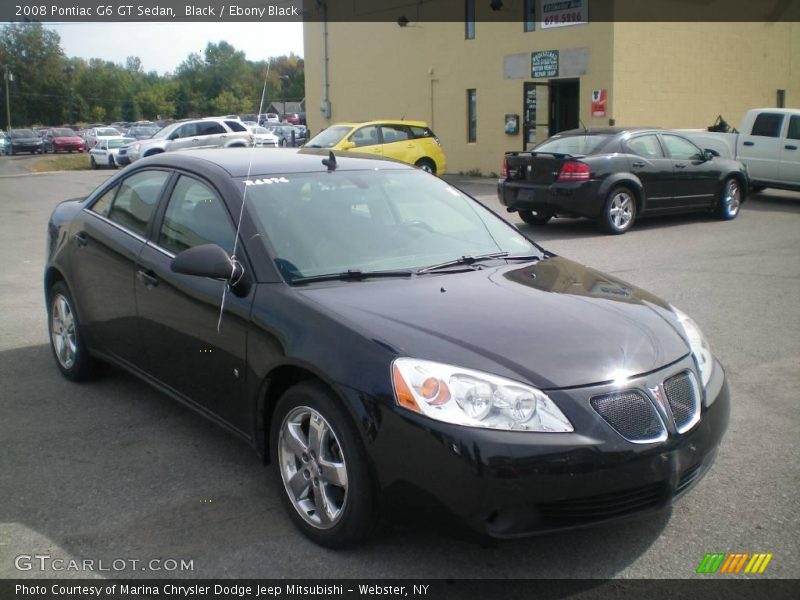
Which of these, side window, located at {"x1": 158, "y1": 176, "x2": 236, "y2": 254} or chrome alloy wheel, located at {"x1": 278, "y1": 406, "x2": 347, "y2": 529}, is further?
side window, located at {"x1": 158, "y1": 176, "x2": 236, "y2": 254}

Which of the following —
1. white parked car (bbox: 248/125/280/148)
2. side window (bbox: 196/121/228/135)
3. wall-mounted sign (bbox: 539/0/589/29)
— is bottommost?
white parked car (bbox: 248/125/280/148)

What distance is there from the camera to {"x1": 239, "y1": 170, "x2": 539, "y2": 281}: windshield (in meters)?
4.00

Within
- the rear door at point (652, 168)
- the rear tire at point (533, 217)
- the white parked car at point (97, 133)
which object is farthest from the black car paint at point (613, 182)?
the white parked car at point (97, 133)

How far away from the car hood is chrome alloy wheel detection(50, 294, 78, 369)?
2.56m

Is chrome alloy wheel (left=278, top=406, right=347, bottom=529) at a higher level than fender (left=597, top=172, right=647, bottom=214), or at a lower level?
lower

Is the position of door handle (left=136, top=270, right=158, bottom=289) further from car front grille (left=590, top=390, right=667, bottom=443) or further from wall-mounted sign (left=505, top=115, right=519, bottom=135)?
wall-mounted sign (left=505, top=115, right=519, bottom=135)

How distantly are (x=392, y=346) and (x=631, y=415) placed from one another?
92 centimetres

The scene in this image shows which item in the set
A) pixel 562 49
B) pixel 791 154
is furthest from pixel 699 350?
pixel 562 49

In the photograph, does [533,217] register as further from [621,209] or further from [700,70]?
[700,70]

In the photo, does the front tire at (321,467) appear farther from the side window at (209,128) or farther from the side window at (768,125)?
the side window at (209,128)

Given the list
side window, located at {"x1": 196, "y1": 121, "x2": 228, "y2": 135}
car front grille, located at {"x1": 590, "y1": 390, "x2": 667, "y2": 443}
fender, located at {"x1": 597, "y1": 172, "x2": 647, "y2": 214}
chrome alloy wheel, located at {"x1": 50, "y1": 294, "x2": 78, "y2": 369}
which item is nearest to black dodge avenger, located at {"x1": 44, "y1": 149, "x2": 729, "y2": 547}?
car front grille, located at {"x1": 590, "y1": 390, "x2": 667, "y2": 443}

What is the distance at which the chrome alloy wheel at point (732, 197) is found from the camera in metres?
13.9

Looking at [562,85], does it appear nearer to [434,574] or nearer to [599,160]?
[599,160]

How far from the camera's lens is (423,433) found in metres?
2.99
